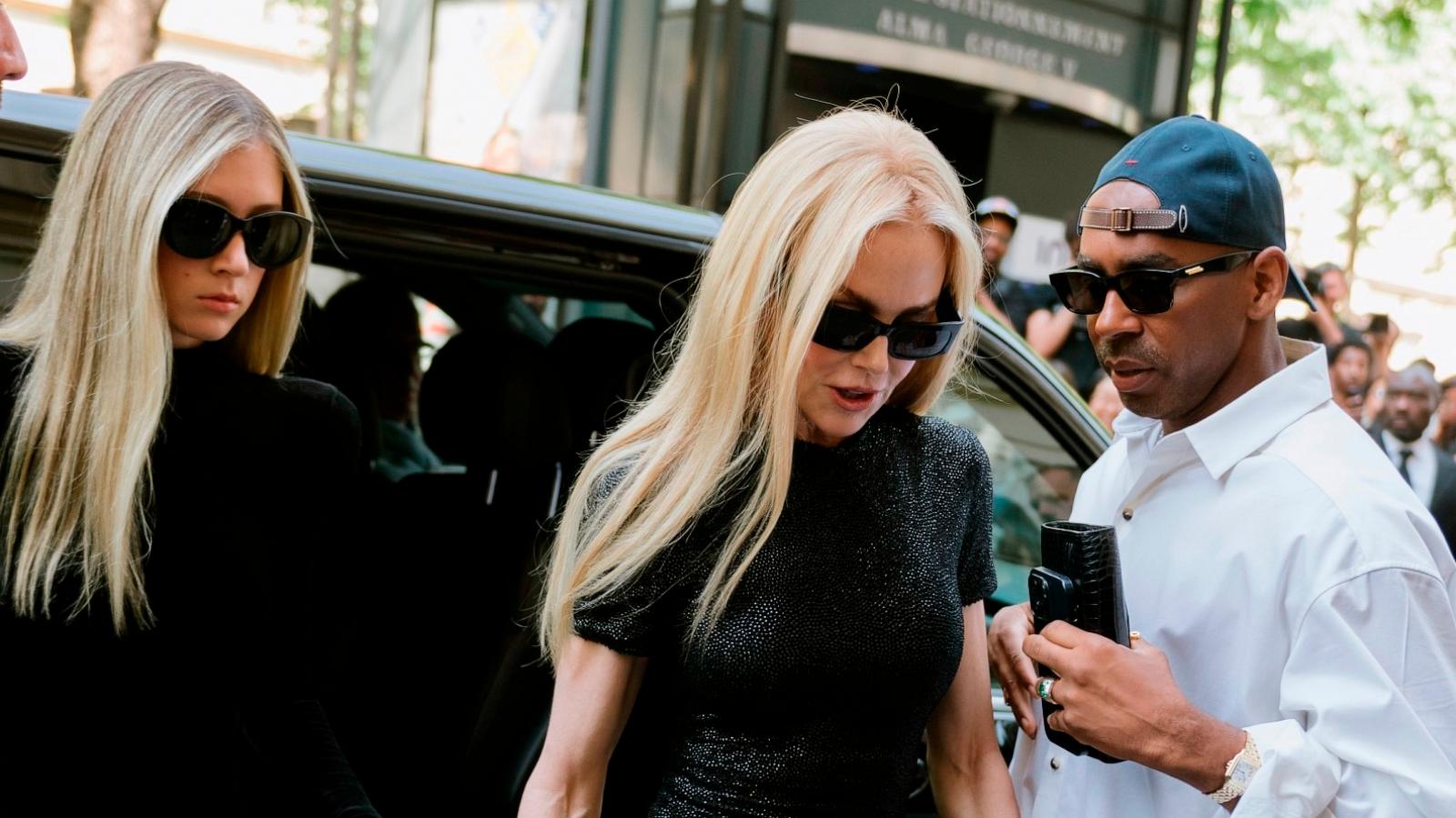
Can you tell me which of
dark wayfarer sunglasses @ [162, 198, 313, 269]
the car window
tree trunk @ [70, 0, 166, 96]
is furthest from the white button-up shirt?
tree trunk @ [70, 0, 166, 96]

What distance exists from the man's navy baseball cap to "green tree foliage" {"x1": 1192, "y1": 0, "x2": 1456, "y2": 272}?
9.07 metres

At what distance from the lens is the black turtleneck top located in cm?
171

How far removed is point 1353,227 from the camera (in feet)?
52.1

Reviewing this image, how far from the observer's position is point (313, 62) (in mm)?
17906

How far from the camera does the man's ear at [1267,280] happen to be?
1728mm

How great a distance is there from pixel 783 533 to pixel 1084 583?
0.37 m

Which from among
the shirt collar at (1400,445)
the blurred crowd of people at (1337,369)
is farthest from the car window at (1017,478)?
the shirt collar at (1400,445)

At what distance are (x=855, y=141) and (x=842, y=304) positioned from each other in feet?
0.70

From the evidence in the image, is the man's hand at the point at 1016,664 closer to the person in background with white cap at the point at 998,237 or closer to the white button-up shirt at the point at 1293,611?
the white button-up shirt at the point at 1293,611

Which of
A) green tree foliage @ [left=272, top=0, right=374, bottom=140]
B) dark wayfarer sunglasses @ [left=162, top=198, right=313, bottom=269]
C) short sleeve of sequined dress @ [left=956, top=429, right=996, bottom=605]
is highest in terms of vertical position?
green tree foliage @ [left=272, top=0, right=374, bottom=140]

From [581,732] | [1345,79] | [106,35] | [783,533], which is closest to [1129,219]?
[783,533]

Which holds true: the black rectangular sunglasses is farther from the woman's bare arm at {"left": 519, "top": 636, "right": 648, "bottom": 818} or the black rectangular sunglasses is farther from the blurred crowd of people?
the blurred crowd of people

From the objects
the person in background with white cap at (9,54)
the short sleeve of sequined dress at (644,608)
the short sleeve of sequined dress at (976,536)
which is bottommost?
the short sleeve of sequined dress at (644,608)

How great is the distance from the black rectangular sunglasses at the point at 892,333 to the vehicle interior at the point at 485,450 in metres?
0.72
